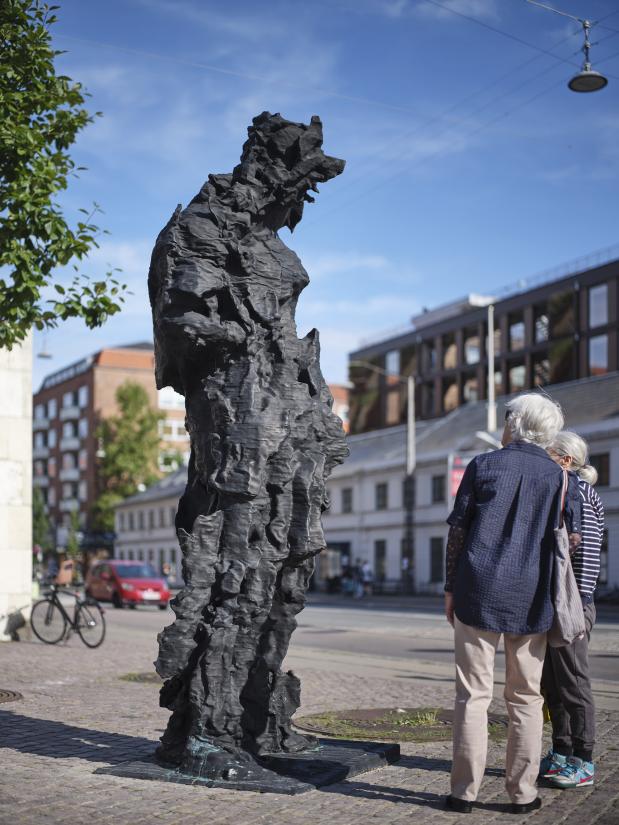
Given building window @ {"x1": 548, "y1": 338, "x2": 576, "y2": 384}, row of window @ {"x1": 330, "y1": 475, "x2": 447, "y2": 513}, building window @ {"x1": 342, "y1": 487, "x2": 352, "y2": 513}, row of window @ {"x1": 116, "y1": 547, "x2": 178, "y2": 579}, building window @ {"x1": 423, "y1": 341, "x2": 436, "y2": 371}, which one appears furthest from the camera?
row of window @ {"x1": 116, "y1": 547, "x2": 178, "y2": 579}

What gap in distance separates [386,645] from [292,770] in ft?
38.3

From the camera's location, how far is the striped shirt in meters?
5.52

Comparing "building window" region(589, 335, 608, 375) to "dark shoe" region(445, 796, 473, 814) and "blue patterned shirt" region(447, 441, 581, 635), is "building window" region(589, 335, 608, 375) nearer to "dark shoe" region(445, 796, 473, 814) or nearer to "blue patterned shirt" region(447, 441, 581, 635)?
"blue patterned shirt" region(447, 441, 581, 635)

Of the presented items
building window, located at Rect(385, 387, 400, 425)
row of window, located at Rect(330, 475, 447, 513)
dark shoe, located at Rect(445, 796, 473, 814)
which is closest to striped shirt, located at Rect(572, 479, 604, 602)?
dark shoe, located at Rect(445, 796, 473, 814)

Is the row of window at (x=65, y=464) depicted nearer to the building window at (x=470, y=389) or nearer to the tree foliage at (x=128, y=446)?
the tree foliage at (x=128, y=446)

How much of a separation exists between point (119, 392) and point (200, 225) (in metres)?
81.5

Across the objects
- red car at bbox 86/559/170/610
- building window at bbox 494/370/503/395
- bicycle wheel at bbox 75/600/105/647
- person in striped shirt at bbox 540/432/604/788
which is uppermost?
building window at bbox 494/370/503/395

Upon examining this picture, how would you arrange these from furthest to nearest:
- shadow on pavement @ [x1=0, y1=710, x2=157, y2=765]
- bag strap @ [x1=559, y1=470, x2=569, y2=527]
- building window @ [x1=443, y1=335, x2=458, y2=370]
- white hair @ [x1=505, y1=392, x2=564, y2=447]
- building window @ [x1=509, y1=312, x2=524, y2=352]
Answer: building window @ [x1=443, y1=335, x2=458, y2=370], building window @ [x1=509, y1=312, x2=524, y2=352], shadow on pavement @ [x1=0, y1=710, x2=157, y2=765], white hair @ [x1=505, y1=392, x2=564, y2=447], bag strap @ [x1=559, y1=470, x2=569, y2=527]

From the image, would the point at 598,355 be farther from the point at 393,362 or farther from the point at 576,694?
the point at 576,694

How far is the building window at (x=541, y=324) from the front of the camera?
57719 mm

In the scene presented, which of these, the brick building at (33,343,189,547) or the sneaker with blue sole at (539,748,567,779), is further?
the brick building at (33,343,189,547)

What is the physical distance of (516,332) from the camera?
60.6 meters

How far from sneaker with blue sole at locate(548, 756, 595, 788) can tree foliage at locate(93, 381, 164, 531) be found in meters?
81.1

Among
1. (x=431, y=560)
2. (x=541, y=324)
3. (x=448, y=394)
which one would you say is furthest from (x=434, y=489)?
(x=448, y=394)
